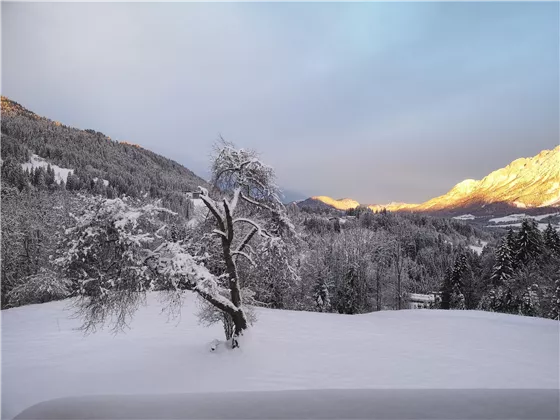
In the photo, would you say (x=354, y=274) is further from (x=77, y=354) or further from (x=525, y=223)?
(x=77, y=354)

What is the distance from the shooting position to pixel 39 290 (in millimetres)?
20391

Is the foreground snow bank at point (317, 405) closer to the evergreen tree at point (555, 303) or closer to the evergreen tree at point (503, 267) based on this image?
the evergreen tree at point (555, 303)

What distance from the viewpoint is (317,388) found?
7.95m

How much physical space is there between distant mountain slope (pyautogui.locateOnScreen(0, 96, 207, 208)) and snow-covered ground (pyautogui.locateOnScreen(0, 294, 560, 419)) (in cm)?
8134

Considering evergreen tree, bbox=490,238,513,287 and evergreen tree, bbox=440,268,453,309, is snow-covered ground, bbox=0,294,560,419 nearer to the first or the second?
evergreen tree, bbox=490,238,513,287

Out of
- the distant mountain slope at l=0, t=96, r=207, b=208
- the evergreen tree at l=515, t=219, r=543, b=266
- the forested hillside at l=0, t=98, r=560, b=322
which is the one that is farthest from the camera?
the distant mountain slope at l=0, t=96, r=207, b=208

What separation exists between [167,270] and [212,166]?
3922 mm

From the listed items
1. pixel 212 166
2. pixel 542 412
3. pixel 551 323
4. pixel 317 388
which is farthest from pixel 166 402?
pixel 551 323

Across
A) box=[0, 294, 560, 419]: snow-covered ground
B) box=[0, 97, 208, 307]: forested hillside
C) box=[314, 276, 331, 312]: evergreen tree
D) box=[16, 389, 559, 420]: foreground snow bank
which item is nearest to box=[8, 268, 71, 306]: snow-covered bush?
box=[0, 97, 208, 307]: forested hillside

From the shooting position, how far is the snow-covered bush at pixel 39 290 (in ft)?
65.9

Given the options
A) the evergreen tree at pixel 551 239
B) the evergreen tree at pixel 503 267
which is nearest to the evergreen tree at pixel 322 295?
the evergreen tree at pixel 503 267

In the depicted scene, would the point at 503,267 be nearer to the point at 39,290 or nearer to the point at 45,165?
the point at 39,290

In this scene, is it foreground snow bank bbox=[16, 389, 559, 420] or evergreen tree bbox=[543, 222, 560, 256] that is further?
evergreen tree bbox=[543, 222, 560, 256]

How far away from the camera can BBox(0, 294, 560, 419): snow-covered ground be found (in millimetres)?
8117
